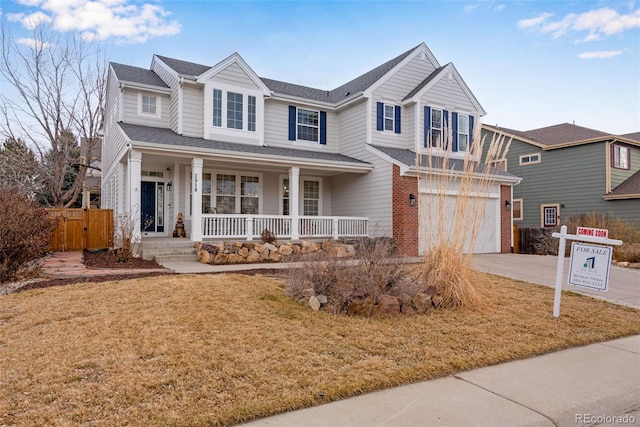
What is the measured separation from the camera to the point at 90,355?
12.0 feet

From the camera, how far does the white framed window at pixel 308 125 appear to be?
1575 cm

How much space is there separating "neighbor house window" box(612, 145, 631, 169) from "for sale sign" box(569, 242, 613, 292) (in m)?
16.8

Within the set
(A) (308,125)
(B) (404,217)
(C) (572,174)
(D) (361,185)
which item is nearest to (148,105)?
(A) (308,125)

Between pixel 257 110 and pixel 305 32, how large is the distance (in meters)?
3.11

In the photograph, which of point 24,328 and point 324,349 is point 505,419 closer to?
point 324,349

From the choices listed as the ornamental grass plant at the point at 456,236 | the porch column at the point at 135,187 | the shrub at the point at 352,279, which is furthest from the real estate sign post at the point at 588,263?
the porch column at the point at 135,187

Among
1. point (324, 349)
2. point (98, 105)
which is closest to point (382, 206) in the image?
point (324, 349)

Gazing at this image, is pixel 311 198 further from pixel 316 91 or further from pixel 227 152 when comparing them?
pixel 316 91

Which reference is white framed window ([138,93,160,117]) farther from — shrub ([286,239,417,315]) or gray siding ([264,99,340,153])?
shrub ([286,239,417,315])

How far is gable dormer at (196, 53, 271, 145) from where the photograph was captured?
525 inches

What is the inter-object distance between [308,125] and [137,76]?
656 cm

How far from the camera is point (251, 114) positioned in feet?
46.4

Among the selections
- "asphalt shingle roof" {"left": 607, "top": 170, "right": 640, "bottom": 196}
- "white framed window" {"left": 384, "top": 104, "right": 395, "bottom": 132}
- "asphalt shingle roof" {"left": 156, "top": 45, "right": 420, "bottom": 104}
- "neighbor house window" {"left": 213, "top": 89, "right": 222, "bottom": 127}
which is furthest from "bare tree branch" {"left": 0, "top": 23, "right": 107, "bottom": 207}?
"asphalt shingle roof" {"left": 607, "top": 170, "right": 640, "bottom": 196}

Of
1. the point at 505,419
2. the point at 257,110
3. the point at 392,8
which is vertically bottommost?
the point at 505,419
